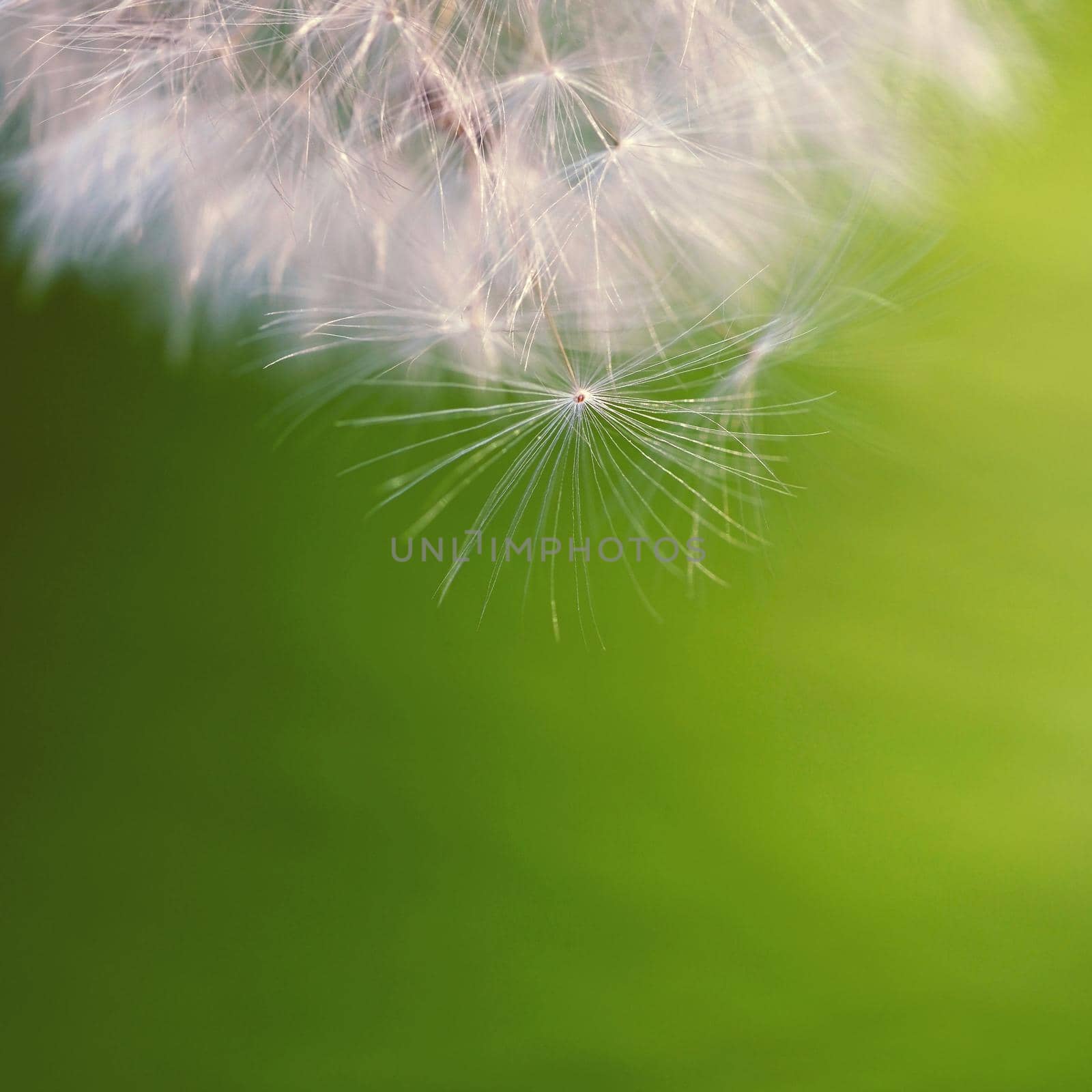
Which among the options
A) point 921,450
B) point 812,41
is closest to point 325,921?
point 921,450

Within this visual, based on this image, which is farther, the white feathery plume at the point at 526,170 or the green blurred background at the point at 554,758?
the green blurred background at the point at 554,758

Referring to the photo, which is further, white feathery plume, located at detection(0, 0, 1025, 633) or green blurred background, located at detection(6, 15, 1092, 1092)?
green blurred background, located at detection(6, 15, 1092, 1092)

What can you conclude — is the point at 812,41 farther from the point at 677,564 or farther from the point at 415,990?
the point at 415,990

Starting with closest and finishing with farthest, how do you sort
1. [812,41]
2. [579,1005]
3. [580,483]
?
1. [812,41]
2. [580,483]
3. [579,1005]

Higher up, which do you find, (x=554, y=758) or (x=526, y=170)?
(x=526, y=170)

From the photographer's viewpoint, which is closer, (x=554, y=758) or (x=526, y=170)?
(x=526, y=170)
